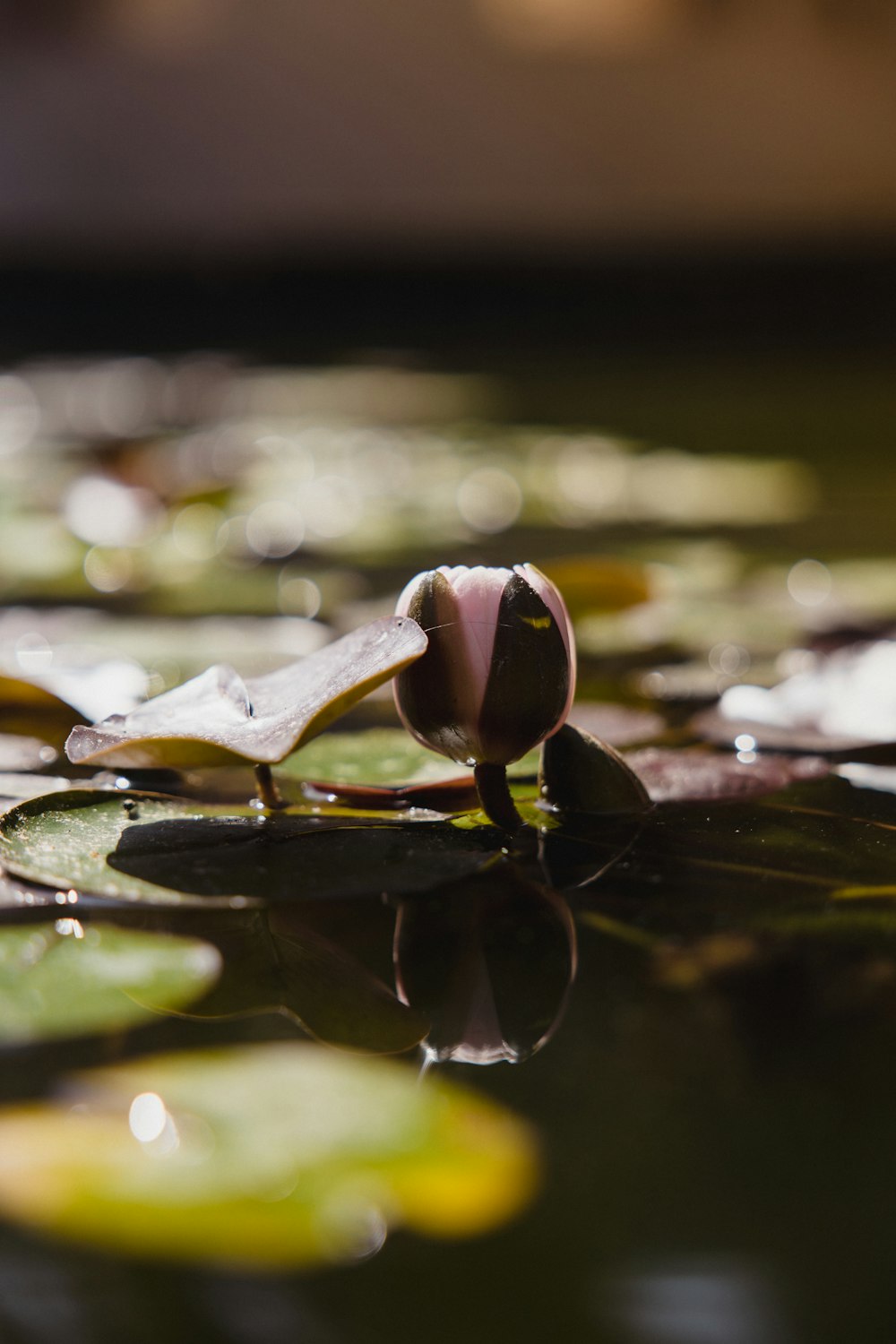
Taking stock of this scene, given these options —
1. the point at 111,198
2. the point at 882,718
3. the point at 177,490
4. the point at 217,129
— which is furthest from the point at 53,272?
the point at 882,718

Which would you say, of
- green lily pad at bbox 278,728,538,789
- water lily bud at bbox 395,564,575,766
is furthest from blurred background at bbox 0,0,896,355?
water lily bud at bbox 395,564,575,766

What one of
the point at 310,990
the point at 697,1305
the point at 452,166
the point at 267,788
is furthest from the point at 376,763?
the point at 452,166

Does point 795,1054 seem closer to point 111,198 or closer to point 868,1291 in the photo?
point 868,1291

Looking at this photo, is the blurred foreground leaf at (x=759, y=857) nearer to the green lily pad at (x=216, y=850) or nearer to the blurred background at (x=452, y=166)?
the green lily pad at (x=216, y=850)

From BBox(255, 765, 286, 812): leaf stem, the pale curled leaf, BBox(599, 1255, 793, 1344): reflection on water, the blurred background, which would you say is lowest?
BBox(599, 1255, 793, 1344): reflection on water

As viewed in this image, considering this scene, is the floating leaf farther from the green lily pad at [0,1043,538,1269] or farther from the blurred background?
the blurred background

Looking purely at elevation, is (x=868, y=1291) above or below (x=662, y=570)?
below
